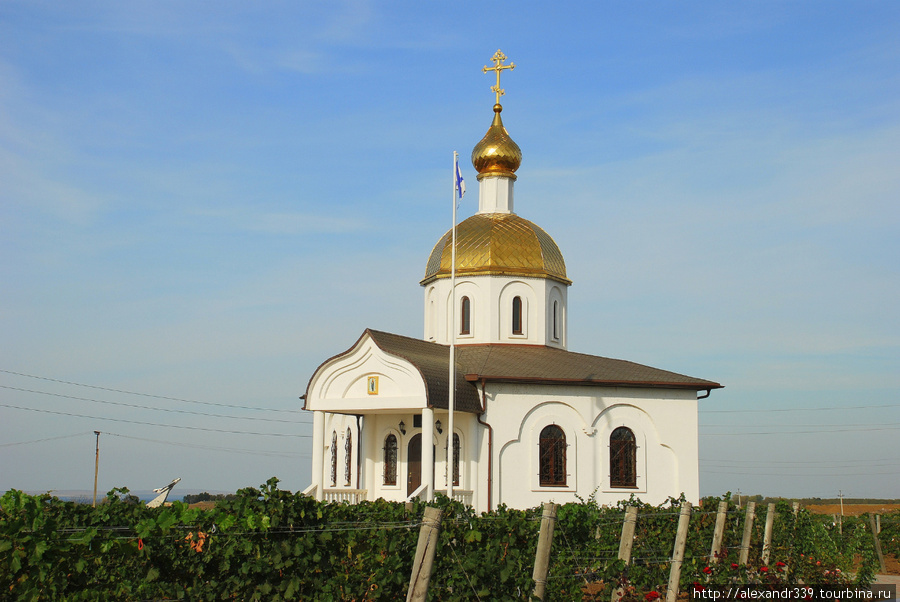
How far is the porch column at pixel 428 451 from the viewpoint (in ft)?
64.3

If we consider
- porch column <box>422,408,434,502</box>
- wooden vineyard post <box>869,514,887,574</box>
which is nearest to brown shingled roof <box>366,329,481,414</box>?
porch column <box>422,408,434,502</box>

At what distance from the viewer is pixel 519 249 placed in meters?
25.9

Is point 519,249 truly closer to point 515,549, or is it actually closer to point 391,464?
point 391,464

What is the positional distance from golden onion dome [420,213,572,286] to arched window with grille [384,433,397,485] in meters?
5.23

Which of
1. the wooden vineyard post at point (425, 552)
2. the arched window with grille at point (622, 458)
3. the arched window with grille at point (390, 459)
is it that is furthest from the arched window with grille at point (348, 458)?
the wooden vineyard post at point (425, 552)

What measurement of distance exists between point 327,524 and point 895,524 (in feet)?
56.1

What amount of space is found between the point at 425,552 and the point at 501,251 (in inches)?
741

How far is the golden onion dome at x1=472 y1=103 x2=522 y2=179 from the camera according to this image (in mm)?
27672

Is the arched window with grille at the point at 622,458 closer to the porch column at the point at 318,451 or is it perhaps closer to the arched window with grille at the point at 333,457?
the porch column at the point at 318,451

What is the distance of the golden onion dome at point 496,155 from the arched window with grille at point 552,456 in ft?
30.5

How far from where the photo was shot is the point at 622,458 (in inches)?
870

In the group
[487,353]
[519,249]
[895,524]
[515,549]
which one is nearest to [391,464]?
[487,353]

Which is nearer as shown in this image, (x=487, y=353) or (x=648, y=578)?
(x=648, y=578)

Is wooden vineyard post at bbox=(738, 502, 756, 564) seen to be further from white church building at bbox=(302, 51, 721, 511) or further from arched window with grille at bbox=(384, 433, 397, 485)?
arched window with grille at bbox=(384, 433, 397, 485)
